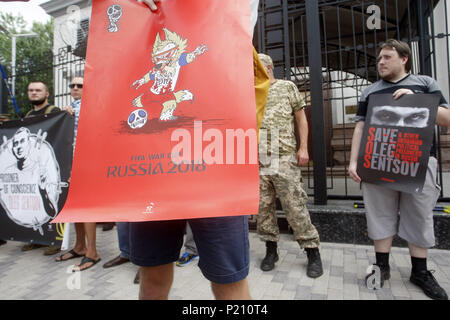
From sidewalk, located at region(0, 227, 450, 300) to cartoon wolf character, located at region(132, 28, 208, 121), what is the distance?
162 centimetres

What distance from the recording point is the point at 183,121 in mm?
918

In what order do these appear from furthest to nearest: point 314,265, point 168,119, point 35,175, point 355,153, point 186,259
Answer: point 35,175
point 186,259
point 314,265
point 355,153
point 168,119

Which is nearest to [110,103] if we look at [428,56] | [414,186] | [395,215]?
[414,186]

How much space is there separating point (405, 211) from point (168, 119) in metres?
2.05

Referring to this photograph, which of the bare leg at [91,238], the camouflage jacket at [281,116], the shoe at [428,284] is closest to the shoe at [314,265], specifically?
the shoe at [428,284]

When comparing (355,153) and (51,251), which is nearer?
(355,153)

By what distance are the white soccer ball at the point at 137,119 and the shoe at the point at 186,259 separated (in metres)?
2.03

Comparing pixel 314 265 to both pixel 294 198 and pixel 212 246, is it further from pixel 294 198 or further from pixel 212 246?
pixel 212 246

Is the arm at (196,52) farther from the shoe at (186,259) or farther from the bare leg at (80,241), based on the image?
the bare leg at (80,241)

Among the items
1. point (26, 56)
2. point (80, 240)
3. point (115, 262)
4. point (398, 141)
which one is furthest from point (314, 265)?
point (26, 56)

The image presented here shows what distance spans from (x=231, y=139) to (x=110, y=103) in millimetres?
488

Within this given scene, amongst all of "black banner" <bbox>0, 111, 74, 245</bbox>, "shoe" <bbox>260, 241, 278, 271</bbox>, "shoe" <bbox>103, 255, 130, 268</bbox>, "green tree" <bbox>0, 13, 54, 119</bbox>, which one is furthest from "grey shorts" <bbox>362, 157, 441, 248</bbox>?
"green tree" <bbox>0, 13, 54, 119</bbox>

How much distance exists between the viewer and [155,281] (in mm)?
1262

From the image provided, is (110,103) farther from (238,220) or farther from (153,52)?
(238,220)
